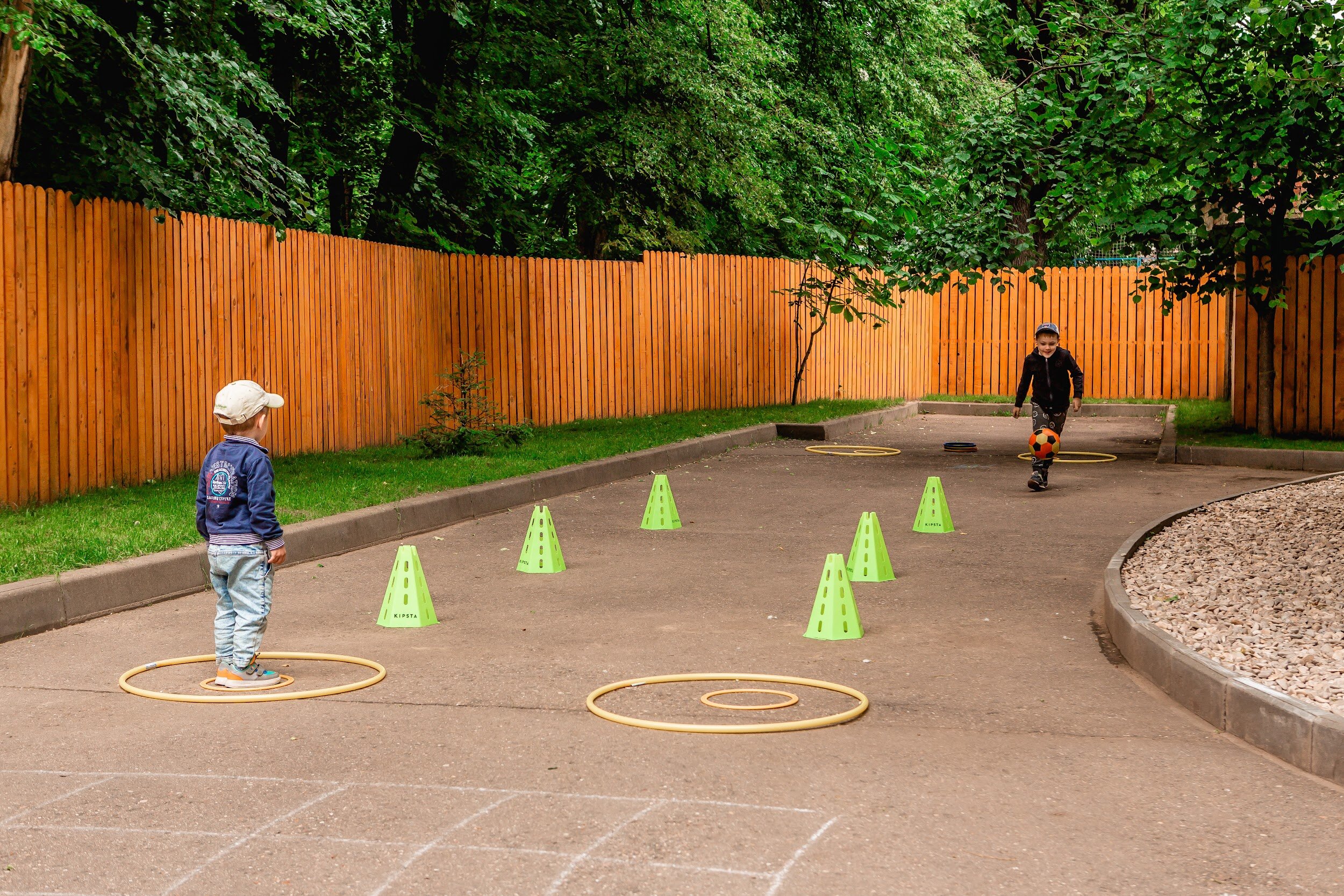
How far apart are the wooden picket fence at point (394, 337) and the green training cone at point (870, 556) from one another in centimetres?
650

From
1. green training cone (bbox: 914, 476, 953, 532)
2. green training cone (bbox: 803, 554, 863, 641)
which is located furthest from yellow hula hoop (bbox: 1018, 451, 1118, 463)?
green training cone (bbox: 803, 554, 863, 641)

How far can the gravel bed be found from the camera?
596 cm

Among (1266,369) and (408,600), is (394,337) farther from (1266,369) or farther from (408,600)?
(1266,369)

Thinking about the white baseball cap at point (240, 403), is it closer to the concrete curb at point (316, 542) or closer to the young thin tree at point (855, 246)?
the concrete curb at point (316, 542)

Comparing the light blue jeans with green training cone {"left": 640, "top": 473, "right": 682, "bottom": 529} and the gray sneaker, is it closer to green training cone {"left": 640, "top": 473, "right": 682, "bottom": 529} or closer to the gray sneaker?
the gray sneaker

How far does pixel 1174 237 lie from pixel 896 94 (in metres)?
12.3

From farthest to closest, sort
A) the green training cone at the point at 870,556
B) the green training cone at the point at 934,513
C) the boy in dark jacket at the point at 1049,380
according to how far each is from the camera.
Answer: the boy in dark jacket at the point at 1049,380, the green training cone at the point at 934,513, the green training cone at the point at 870,556

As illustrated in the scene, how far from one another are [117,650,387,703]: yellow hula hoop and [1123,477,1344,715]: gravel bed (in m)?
3.74

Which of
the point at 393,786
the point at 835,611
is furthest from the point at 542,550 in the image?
the point at 393,786

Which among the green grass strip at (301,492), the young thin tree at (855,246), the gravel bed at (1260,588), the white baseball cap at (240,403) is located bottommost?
the gravel bed at (1260,588)

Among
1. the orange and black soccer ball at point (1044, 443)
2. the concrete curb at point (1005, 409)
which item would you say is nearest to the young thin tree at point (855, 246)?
the concrete curb at point (1005, 409)

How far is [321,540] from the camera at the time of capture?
32.8 feet

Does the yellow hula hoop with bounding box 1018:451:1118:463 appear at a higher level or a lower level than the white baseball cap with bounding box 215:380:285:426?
lower

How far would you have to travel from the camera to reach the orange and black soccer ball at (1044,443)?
13.8 m
